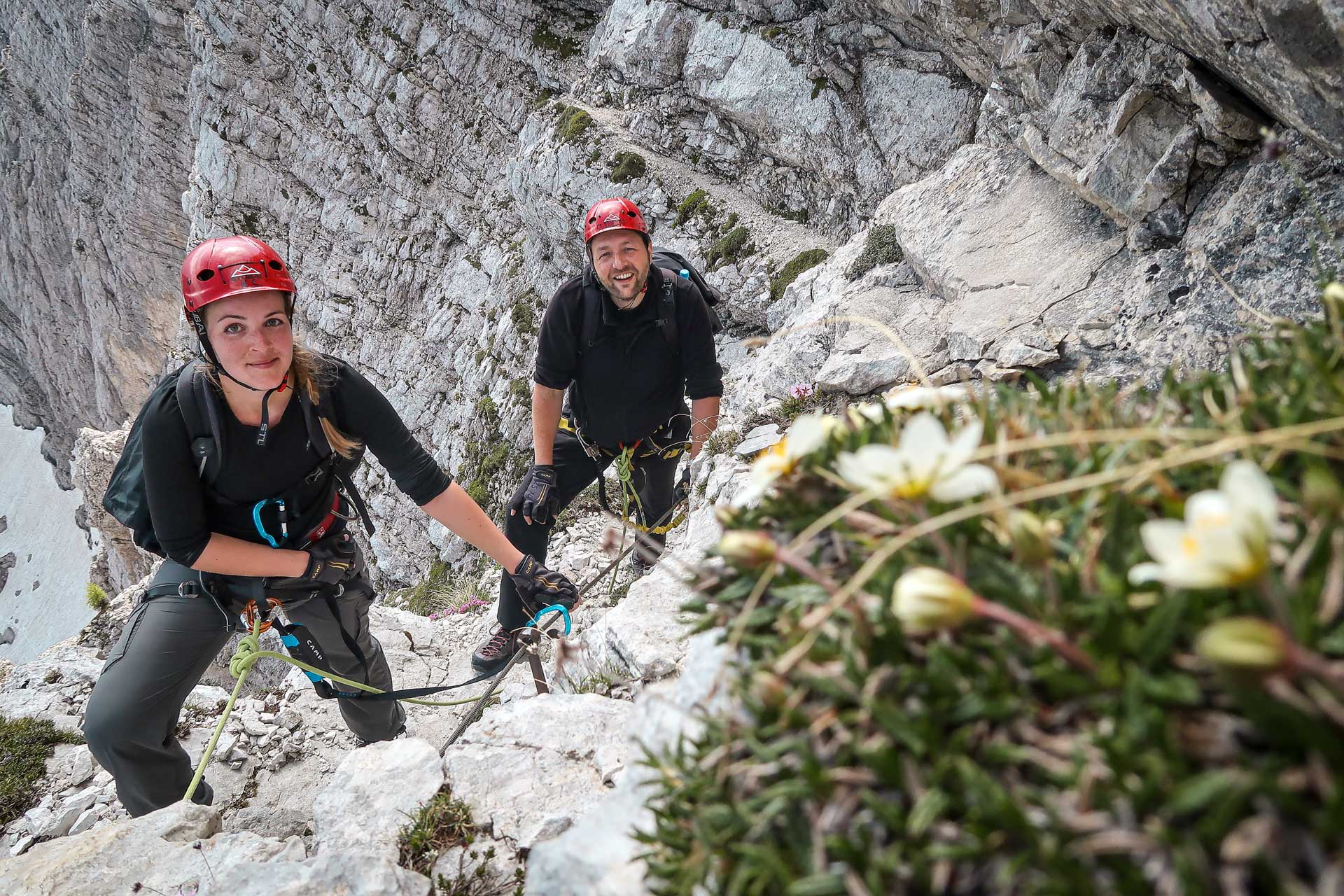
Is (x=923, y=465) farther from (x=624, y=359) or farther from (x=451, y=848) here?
(x=624, y=359)

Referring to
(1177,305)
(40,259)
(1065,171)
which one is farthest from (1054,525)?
(40,259)

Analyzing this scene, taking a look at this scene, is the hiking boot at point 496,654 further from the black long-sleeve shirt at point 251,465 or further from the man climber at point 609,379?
the black long-sleeve shirt at point 251,465

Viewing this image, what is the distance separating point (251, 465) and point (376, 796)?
7.48ft

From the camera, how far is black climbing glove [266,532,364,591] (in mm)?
4922

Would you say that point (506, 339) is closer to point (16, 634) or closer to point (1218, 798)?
point (1218, 798)

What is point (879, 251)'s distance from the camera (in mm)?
9211

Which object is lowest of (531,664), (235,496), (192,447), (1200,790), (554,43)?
(531,664)

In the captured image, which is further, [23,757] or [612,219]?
[23,757]

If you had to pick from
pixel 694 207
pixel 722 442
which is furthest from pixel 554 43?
pixel 722 442

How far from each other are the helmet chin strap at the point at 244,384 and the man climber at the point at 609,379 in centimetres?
217

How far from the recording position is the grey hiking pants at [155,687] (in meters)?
4.50

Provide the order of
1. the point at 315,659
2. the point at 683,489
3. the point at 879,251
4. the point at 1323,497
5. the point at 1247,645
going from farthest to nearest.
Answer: the point at 879,251
the point at 683,489
the point at 315,659
the point at 1323,497
the point at 1247,645

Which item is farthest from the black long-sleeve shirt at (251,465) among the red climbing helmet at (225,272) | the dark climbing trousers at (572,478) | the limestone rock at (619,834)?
the limestone rock at (619,834)

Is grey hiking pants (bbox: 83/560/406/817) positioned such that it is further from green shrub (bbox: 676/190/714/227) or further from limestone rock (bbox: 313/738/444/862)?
green shrub (bbox: 676/190/714/227)
